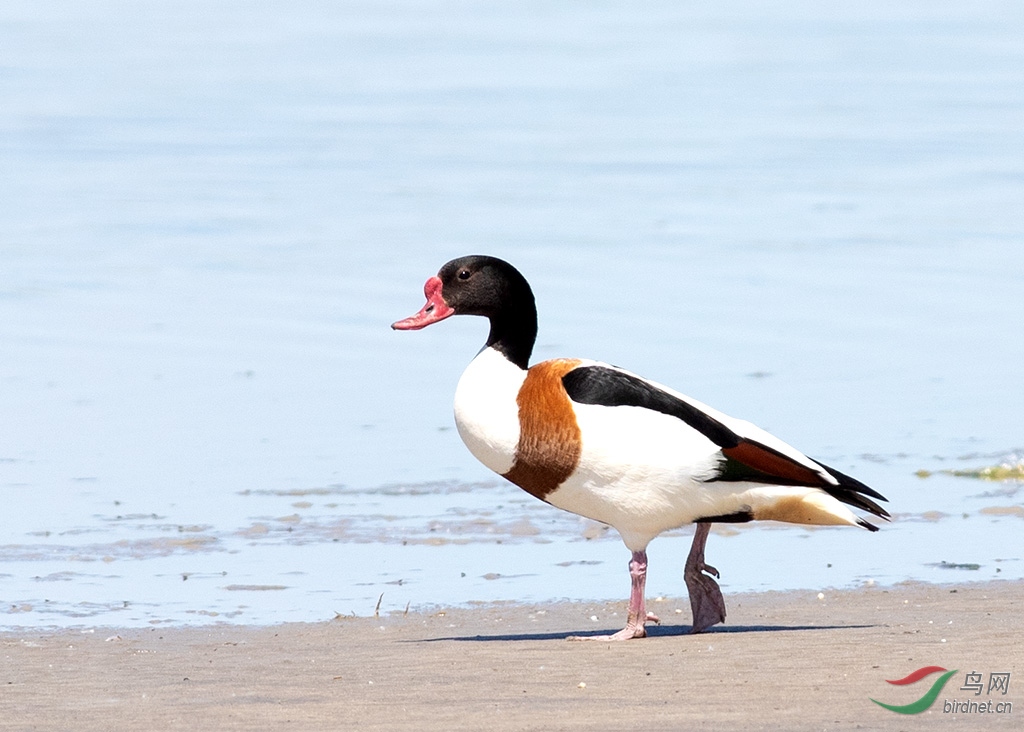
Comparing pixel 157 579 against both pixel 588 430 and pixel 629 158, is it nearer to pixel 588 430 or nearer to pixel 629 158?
pixel 588 430

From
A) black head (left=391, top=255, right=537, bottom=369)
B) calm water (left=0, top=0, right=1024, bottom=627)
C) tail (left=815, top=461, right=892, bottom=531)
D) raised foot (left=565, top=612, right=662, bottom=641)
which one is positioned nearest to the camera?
raised foot (left=565, top=612, right=662, bottom=641)

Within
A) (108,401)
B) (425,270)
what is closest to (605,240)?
(425,270)

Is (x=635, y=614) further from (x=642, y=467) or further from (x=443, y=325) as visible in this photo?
(x=443, y=325)

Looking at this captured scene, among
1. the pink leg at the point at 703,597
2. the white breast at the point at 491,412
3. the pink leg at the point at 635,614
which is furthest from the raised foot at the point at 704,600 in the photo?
the white breast at the point at 491,412

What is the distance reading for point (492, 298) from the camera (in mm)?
7922

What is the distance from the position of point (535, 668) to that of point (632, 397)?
1243mm

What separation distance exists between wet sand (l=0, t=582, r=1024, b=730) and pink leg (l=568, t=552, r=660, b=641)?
0.08 metres

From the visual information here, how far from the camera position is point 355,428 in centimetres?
1183

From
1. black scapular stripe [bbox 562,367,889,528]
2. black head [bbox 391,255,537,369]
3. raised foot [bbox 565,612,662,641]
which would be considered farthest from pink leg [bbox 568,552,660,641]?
black head [bbox 391,255,537,369]

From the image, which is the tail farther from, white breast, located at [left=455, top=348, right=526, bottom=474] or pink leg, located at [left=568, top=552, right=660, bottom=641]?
white breast, located at [left=455, top=348, right=526, bottom=474]

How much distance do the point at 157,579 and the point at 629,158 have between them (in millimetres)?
16381

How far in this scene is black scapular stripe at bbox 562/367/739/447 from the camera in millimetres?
7293

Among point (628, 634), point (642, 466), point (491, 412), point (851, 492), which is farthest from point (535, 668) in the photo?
point (851, 492)

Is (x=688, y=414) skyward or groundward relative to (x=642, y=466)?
A: skyward
